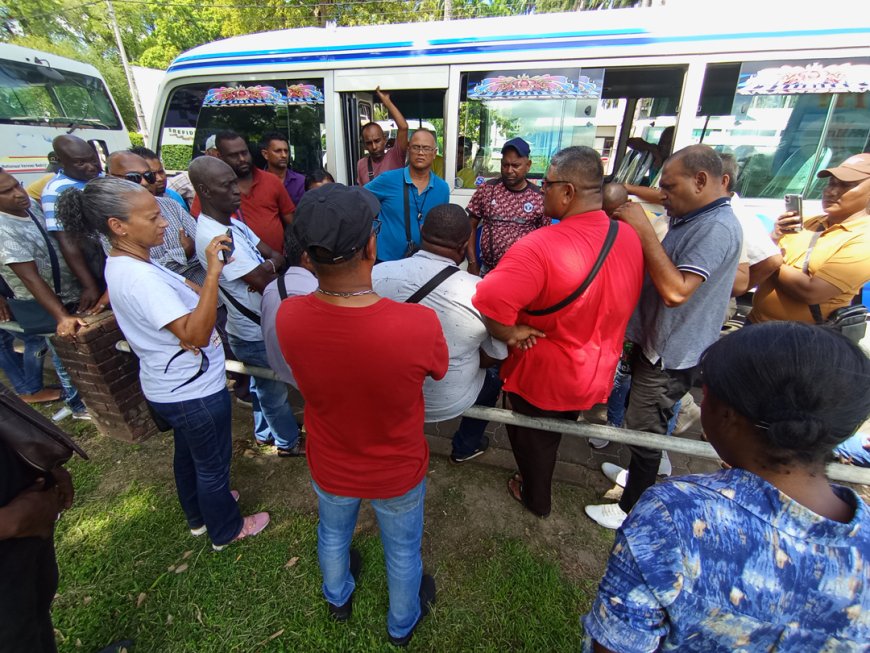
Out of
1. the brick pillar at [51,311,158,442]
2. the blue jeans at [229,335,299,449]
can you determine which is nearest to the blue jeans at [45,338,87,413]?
the brick pillar at [51,311,158,442]

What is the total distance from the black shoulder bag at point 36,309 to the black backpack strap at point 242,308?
1.51 metres

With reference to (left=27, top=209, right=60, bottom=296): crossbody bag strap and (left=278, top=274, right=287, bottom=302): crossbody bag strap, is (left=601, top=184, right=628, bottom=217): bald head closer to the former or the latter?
(left=278, top=274, right=287, bottom=302): crossbody bag strap

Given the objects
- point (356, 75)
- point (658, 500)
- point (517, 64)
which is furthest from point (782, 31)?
point (658, 500)

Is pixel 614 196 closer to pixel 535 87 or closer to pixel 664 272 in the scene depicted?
pixel 664 272

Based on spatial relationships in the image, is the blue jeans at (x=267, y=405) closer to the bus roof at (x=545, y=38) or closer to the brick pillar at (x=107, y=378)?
the brick pillar at (x=107, y=378)

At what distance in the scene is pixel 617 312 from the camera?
189 centimetres

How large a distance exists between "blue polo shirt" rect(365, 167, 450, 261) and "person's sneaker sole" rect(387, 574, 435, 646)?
2365mm

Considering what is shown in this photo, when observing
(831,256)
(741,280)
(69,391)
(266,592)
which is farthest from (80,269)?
(831,256)

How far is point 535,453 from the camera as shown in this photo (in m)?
2.27

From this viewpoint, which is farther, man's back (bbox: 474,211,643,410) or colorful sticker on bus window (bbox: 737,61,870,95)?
colorful sticker on bus window (bbox: 737,61,870,95)

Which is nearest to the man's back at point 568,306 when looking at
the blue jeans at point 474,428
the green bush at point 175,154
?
the blue jeans at point 474,428

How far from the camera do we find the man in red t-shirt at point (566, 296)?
1718 millimetres

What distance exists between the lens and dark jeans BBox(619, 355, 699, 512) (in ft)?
7.27

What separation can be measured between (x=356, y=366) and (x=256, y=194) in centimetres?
283
